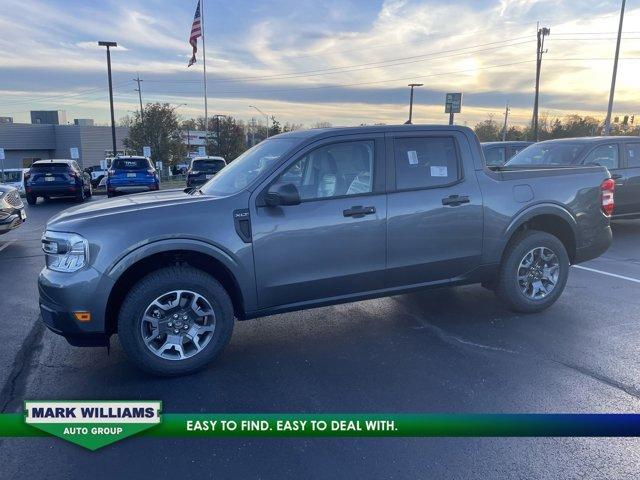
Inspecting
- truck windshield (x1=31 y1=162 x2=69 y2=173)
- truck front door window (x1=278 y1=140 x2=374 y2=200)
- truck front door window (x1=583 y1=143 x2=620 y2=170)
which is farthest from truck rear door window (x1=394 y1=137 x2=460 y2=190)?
truck windshield (x1=31 y1=162 x2=69 y2=173)

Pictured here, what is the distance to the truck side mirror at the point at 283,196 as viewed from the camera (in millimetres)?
3924

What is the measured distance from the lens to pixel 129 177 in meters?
18.3

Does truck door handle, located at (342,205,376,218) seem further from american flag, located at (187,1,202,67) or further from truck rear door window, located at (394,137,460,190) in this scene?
american flag, located at (187,1,202,67)

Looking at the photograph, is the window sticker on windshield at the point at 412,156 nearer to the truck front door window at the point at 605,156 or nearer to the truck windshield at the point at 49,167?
the truck front door window at the point at 605,156

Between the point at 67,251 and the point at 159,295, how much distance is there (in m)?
0.74

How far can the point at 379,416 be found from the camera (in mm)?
1654

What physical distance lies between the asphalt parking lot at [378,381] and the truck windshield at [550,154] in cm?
373

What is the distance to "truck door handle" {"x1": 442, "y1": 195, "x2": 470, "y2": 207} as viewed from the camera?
15.3 feet

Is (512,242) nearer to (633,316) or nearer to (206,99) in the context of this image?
(633,316)

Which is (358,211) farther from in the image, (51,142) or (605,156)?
(51,142)

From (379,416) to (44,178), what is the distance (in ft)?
62.2

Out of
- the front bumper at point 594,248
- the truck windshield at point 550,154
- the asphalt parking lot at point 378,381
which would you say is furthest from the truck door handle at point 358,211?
the truck windshield at point 550,154

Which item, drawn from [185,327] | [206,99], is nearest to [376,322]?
[185,327]

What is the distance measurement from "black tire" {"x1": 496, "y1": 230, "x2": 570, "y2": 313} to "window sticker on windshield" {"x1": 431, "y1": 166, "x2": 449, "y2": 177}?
1.10 m
